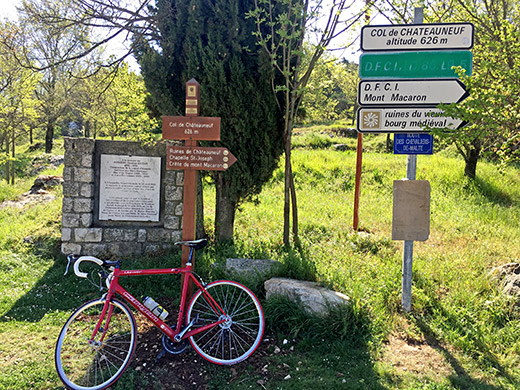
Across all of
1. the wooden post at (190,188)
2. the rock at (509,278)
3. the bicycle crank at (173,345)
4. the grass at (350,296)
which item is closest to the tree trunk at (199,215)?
the grass at (350,296)

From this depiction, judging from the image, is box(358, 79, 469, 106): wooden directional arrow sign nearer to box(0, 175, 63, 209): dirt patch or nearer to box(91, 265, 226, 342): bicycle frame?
box(91, 265, 226, 342): bicycle frame

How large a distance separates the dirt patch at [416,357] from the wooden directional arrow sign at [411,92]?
8.07 ft

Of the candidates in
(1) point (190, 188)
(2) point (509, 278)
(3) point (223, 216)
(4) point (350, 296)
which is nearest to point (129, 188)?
(3) point (223, 216)

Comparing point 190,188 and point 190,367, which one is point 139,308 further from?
point 190,188

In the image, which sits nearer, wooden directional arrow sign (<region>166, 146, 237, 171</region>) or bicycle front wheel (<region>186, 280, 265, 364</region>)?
bicycle front wheel (<region>186, 280, 265, 364</region>)

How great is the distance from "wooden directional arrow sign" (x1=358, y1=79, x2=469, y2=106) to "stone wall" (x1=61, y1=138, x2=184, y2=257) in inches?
122

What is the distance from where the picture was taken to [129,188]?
6.17m

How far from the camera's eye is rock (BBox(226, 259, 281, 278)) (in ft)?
15.6

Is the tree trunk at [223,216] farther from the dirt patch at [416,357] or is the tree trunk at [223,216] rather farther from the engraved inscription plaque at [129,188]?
the dirt patch at [416,357]

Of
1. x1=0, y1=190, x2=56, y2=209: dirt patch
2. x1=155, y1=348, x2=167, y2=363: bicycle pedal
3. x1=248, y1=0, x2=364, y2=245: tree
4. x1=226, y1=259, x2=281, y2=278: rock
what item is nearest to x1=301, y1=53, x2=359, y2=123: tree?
x1=248, y1=0, x2=364, y2=245: tree

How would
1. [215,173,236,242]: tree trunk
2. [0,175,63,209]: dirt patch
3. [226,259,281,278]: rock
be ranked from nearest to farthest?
1. [226,259,281,278]: rock
2. [215,173,236,242]: tree trunk
3. [0,175,63,209]: dirt patch

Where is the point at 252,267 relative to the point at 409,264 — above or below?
below

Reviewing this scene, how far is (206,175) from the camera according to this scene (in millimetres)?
6516

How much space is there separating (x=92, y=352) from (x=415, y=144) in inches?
152
